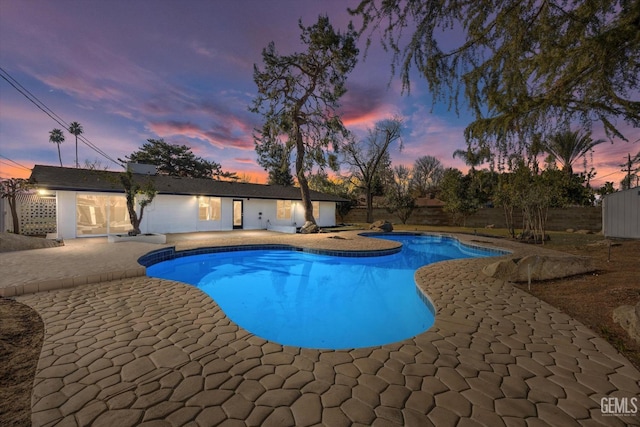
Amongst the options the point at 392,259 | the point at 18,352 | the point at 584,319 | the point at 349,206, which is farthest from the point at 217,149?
the point at 584,319

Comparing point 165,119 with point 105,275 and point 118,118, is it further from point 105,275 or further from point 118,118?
point 105,275

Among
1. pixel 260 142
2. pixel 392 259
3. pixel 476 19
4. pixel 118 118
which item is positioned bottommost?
pixel 392 259

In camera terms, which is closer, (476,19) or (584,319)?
(476,19)

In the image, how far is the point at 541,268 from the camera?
5.81 meters

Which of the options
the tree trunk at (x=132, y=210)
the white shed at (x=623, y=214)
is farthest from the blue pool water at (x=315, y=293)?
the white shed at (x=623, y=214)

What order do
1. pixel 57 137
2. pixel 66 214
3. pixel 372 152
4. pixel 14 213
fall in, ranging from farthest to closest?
pixel 57 137, pixel 372 152, pixel 14 213, pixel 66 214

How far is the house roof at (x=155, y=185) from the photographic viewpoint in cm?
1109

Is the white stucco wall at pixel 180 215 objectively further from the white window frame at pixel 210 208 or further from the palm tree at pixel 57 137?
the palm tree at pixel 57 137

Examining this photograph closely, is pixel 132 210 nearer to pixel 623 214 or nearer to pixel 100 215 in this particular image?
pixel 100 215

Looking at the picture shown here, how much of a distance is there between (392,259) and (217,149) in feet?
68.9

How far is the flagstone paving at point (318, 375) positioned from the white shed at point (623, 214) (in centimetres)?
1084

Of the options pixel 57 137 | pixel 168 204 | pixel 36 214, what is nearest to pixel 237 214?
pixel 168 204

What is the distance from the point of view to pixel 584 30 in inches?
119

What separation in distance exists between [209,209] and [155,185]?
10.8ft
